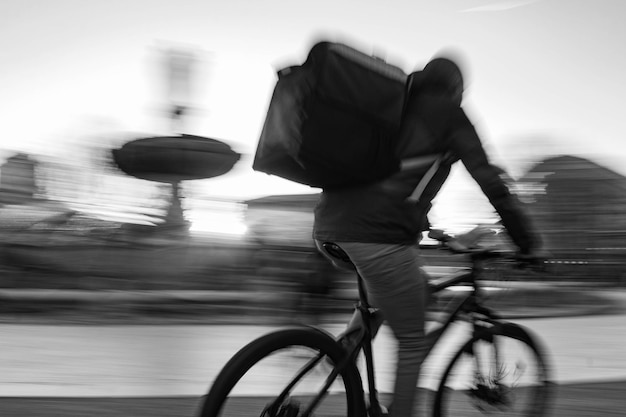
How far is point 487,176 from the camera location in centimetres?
295

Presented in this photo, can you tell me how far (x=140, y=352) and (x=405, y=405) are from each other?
5.16 metres

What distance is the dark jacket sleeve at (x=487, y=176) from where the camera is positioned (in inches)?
114

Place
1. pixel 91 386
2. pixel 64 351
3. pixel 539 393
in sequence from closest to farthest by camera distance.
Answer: pixel 539 393, pixel 91 386, pixel 64 351

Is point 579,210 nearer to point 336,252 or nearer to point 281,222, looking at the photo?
point 281,222

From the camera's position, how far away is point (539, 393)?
12.4 ft

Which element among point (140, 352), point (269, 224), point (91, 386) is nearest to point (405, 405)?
point (91, 386)

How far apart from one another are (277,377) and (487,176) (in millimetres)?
1047

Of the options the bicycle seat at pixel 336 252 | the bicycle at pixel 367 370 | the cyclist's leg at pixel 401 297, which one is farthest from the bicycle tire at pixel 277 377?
the bicycle seat at pixel 336 252

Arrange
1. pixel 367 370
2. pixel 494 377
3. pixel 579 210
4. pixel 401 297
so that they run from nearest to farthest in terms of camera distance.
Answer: pixel 401 297 → pixel 367 370 → pixel 494 377 → pixel 579 210

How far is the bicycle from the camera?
2.80m

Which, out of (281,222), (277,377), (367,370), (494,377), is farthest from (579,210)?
(277,377)

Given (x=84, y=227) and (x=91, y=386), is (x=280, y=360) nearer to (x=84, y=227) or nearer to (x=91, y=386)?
(x=91, y=386)

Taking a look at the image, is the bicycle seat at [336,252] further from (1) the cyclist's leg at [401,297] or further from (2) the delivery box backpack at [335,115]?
(2) the delivery box backpack at [335,115]

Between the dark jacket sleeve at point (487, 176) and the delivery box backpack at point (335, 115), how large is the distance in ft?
0.74
